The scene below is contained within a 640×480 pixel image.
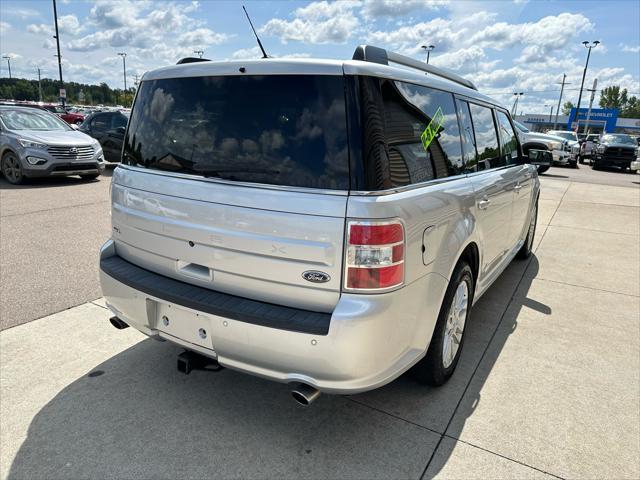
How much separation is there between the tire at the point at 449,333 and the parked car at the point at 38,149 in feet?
33.2

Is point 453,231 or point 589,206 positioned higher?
point 453,231

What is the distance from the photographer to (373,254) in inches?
83.4

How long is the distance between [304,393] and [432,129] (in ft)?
5.37

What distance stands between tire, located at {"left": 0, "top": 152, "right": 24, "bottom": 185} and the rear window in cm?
950

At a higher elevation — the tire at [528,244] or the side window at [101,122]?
the side window at [101,122]

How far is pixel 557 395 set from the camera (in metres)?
3.09

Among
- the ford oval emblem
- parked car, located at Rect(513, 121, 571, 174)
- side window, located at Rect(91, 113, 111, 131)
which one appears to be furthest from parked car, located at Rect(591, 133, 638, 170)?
the ford oval emblem

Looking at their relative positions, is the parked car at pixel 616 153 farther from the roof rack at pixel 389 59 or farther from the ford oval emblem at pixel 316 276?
the ford oval emblem at pixel 316 276

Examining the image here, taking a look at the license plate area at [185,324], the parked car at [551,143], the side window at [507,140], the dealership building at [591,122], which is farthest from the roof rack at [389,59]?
the dealership building at [591,122]

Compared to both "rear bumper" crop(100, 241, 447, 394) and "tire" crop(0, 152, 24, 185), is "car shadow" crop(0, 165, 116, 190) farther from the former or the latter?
"rear bumper" crop(100, 241, 447, 394)

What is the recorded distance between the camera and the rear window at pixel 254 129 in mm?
2195

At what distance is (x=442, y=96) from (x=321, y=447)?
2198 millimetres

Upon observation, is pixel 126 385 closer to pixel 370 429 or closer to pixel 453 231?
pixel 370 429

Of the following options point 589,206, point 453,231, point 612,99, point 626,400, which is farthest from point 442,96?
point 612,99
